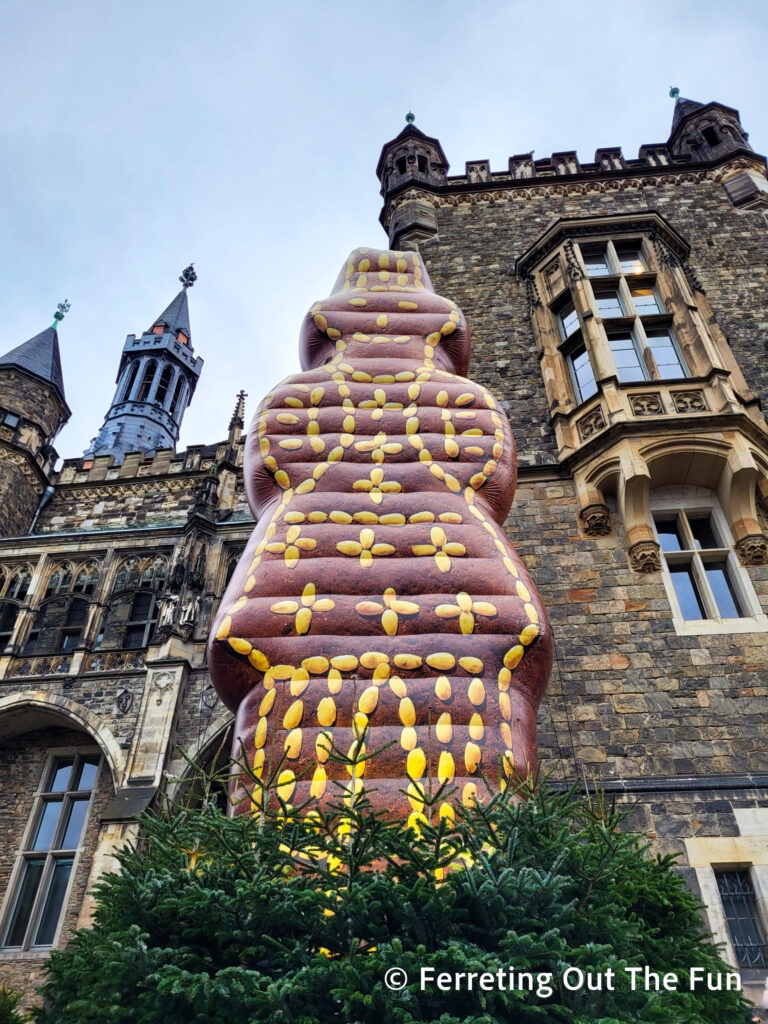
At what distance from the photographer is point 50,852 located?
1228 cm

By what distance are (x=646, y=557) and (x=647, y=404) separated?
1.85 metres

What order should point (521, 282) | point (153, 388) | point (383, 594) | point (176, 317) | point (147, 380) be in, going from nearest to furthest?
point (383, 594), point (521, 282), point (153, 388), point (147, 380), point (176, 317)

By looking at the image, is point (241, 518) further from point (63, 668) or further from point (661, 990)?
point (661, 990)

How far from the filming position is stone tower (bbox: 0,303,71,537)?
61.1 feet

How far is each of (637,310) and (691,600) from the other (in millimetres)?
4360

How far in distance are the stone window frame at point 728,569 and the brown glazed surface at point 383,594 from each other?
283cm

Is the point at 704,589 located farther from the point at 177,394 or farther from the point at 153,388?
the point at 177,394

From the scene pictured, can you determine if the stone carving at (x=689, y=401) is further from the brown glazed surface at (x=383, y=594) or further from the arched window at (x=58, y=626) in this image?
the arched window at (x=58, y=626)

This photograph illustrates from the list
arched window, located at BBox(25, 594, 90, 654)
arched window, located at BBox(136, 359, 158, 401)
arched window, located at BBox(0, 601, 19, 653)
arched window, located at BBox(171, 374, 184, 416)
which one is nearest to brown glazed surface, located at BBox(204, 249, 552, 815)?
arched window, located at BBox(25, 594, 90, 654)

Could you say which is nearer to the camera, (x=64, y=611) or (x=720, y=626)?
(x=720, y=626)

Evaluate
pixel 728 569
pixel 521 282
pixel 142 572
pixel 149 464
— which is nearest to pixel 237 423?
pixel 149 464

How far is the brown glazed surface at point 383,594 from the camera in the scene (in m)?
4.00

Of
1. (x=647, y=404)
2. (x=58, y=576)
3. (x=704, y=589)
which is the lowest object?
(x=704, y=589)

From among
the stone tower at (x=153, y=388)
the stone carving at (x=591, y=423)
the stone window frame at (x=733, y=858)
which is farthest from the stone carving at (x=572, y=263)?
the stone tower at (x=153, y=388)
